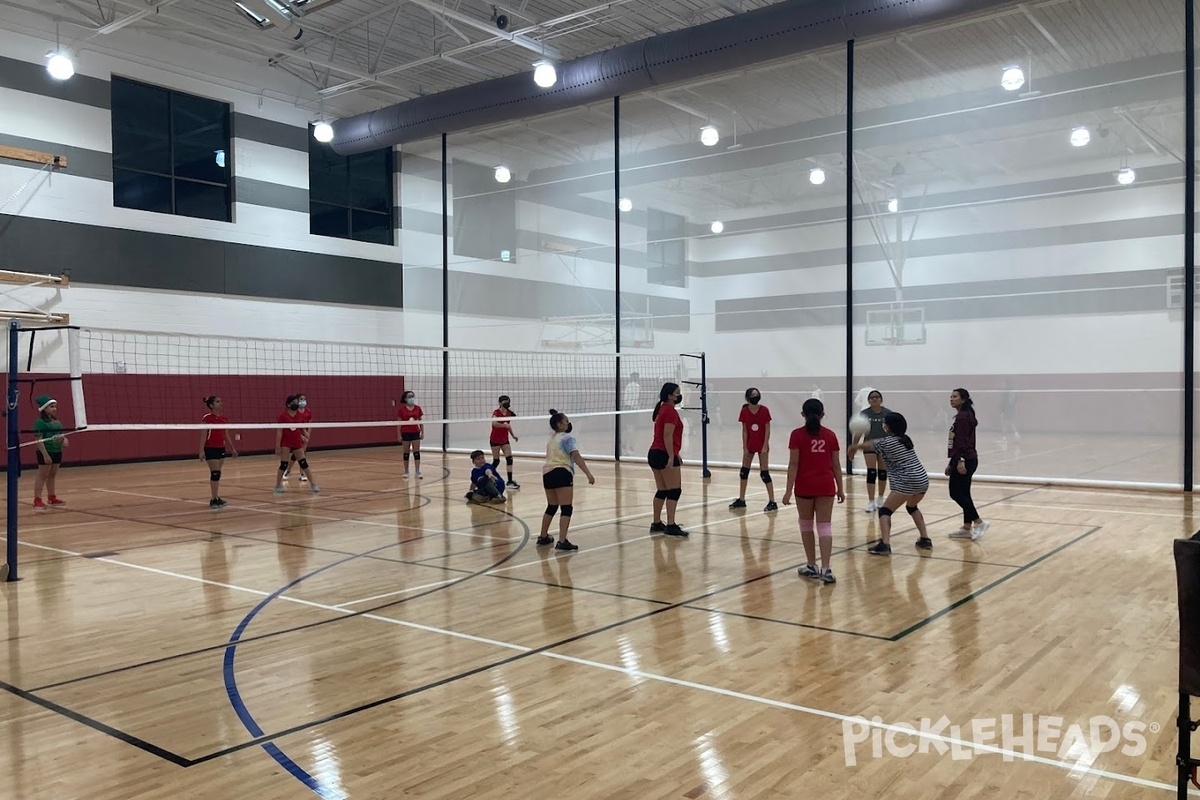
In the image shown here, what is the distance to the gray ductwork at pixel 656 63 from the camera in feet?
41.8

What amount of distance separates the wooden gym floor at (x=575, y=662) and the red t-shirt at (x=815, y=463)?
2.54ft

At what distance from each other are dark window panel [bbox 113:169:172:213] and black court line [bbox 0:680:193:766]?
14.3 metres

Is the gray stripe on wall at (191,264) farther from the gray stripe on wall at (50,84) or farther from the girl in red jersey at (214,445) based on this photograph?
the girl in red jersey at (214,445)

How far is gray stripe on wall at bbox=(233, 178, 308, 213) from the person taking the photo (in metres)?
18.4

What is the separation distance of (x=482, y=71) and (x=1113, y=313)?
12.7 metres

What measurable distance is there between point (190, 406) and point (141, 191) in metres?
4.26

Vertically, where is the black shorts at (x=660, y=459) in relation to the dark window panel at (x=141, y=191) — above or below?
→ below

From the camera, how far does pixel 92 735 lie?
410cm

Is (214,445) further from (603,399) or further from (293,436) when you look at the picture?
(603,399)

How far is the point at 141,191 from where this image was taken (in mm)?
17141

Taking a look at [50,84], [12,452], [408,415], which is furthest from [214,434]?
[50,84]

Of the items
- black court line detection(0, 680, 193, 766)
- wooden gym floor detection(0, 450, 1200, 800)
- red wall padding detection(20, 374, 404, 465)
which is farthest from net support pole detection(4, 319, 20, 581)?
red wall padding detection(20, 374, 404, 465)

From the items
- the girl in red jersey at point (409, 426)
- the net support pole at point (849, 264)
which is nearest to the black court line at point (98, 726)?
the girl in red jersey at point (409, 426)

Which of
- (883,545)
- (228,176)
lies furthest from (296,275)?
(883,545)
